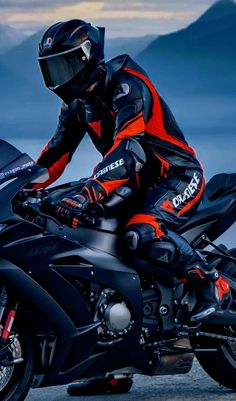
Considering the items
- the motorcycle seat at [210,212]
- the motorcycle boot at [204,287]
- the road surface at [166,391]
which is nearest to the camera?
the motorcycle boot at [204,287]

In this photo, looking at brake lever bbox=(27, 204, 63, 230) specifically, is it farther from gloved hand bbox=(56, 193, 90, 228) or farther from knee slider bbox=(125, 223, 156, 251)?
knee slider bbox=(125, 223, 156, 251)

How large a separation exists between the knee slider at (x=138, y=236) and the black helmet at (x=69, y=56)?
80cm

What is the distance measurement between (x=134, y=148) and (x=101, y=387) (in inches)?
64.5

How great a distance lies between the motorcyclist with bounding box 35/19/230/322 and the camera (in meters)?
9.09

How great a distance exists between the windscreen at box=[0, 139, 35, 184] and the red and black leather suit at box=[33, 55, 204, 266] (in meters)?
0.36

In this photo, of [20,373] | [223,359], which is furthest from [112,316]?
[223,359]

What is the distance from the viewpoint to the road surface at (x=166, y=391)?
9.79 metres

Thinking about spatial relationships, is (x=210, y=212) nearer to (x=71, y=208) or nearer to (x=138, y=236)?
(x=138, y=236)

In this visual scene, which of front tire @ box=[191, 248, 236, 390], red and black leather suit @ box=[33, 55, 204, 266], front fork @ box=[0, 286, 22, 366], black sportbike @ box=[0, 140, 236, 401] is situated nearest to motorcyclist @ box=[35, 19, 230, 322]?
red and black leather suit @ box=[33, 55, 204, 266]

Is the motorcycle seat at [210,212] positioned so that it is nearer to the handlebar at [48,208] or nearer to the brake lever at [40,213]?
the handlebar at [48,208]

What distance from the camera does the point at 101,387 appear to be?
9.95m

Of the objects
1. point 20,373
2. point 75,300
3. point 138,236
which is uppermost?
point 138,236

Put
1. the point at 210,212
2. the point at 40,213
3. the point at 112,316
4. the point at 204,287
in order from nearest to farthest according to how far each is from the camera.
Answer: the point at 40,213
the point at 112,316
the point at 204,287
the point at 210,212

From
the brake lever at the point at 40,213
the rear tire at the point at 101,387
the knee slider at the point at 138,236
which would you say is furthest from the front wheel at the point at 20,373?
the rear tire at the point at 101,387
